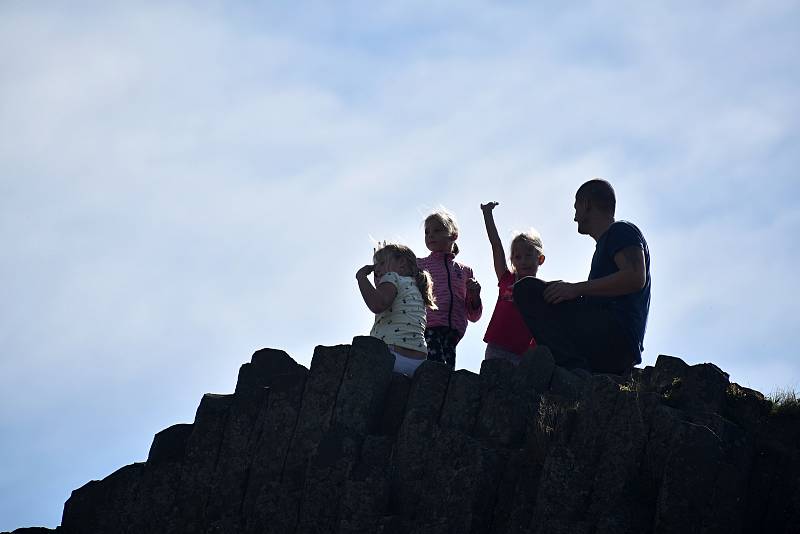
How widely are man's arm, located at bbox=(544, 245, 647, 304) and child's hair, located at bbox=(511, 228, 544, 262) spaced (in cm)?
224

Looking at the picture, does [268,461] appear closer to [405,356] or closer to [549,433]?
[405,356]

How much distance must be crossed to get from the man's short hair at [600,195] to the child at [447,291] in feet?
7.71

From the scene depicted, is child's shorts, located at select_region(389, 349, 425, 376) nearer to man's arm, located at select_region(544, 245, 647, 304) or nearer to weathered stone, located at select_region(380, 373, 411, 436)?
weathered stone, located at select_region(380, 373, 411, 436)

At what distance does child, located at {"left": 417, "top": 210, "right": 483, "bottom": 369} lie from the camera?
15867 mm

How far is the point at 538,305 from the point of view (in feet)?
45.6

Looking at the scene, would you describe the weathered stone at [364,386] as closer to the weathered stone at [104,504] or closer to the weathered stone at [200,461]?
the weathered stone at [200,461]

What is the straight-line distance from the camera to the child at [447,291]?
1587 cm

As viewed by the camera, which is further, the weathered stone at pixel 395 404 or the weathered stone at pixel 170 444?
the weathered stone at pixel 170 444

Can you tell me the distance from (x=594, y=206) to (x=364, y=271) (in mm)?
2920

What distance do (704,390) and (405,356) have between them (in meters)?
3.75

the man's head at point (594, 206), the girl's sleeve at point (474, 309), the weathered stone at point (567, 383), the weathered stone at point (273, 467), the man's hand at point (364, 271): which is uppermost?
the man's head at point (594, 206)

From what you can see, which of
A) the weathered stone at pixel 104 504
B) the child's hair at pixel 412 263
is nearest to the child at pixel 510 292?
the child's hair at pixel 412 263

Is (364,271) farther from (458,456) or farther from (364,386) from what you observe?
(458,456)

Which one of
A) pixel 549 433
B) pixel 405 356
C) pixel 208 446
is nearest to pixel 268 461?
pixel 208 446
